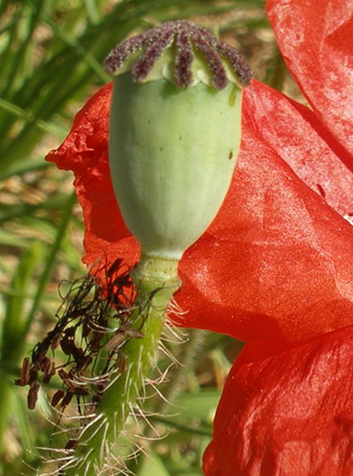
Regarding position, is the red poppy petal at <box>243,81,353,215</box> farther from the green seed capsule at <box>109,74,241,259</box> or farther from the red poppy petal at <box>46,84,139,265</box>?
the green seed capsule at <box>109,74,241,259</box>

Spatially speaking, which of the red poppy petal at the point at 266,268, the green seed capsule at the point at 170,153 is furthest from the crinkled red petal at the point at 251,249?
the green seed capsule at the point at 170,153

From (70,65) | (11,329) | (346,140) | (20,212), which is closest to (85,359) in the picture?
(346,140)

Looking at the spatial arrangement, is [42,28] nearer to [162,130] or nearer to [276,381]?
[276,381]

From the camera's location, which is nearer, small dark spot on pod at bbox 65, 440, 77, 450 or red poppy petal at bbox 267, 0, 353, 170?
small dark spot on pod at bbox 65, 440, 77, 450

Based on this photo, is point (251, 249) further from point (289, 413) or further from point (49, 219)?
point (49, 219)

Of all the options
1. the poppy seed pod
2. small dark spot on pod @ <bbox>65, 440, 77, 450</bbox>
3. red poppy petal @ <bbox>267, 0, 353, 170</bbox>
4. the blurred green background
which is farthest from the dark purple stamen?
the blurred green background

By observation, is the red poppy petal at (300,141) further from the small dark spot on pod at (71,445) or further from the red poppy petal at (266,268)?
the small dark spot on pod at (71,445)
